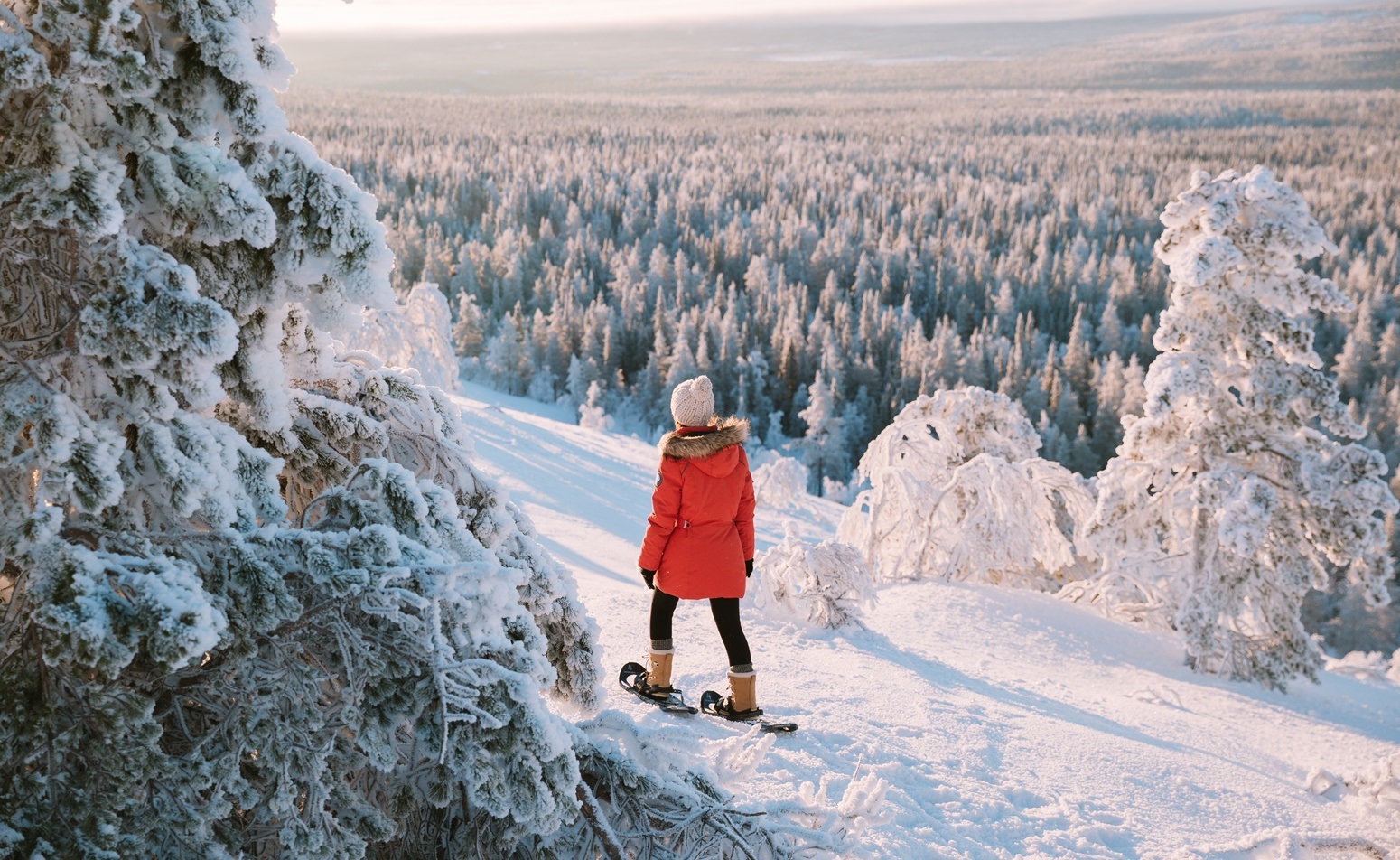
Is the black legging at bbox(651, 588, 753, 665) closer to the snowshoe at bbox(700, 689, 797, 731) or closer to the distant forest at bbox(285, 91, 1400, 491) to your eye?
the snowshoe at bbox(700, 689, 797, 731)

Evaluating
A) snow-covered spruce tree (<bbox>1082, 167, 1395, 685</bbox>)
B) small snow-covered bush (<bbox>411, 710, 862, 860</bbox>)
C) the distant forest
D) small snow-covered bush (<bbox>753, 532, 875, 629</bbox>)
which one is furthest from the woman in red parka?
the distant forest

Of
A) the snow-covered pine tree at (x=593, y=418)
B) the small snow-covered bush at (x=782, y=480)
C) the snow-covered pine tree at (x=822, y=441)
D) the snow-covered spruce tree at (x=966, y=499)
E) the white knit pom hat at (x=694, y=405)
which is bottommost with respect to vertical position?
the snow-covered pine tree at (x=822, y=441)

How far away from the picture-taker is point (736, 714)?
4348 millimetres

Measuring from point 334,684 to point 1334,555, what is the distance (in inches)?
372

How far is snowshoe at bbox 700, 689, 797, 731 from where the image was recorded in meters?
4.27

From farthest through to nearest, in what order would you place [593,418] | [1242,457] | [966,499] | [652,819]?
1. [593,418]
2. [966,499]
3. [1242,457]
4. [652,819]

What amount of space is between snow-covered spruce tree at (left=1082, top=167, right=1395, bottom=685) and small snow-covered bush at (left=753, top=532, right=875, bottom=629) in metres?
3.57

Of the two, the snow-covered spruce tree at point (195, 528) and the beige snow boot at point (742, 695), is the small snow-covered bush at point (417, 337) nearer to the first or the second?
the beige snow boot at point (742, 695)

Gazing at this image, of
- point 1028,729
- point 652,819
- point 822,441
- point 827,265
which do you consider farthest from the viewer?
point 827,265

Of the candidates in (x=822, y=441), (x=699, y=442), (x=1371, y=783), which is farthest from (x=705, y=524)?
(x=822, y=441)

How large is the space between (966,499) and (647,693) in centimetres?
638

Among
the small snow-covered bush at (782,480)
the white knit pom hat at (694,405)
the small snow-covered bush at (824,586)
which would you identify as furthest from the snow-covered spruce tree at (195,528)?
the small snow-covered bush at (782,480)

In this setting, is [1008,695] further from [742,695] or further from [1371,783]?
[742,695]

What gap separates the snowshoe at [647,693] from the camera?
435 centimetres
